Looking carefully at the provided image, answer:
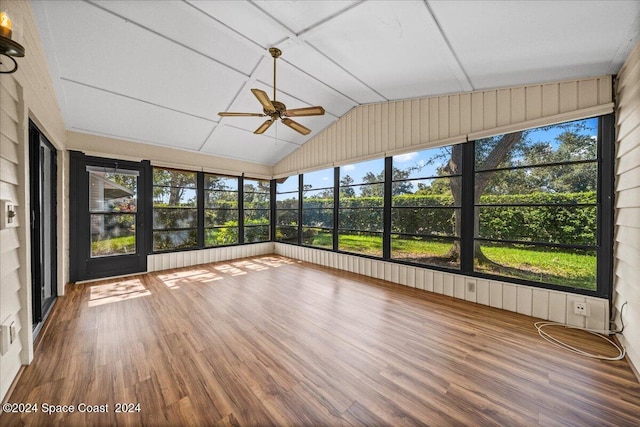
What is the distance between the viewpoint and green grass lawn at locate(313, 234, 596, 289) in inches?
115

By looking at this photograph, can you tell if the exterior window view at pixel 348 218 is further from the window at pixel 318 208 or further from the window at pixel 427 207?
the window at pixel 318 208

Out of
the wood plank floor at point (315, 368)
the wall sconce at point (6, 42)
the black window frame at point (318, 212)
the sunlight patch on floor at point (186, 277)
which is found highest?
the wall sconce at point (6, 42)

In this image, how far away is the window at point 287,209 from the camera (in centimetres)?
670

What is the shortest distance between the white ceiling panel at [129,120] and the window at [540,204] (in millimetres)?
4889

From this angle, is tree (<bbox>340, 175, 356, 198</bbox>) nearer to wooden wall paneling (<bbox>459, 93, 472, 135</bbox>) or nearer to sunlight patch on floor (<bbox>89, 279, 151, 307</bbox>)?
wooden wall paneling (<bbox>459, 93, 472, 135</bbox>)

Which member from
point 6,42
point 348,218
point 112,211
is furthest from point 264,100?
point 112,211

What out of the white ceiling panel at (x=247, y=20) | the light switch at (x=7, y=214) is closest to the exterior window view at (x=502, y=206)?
the white ceiling panel at (x=247, y=20)

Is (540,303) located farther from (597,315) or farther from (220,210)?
(220,210)

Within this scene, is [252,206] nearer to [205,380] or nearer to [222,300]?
[222,300]

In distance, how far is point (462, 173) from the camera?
144 inches

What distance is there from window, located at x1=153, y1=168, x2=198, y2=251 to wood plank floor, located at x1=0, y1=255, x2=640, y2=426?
1.99 meters

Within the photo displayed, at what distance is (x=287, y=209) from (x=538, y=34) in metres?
5.72

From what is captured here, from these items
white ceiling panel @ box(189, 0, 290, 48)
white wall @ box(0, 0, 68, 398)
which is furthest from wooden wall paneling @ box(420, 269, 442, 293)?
white wall @ box(0, 0, 68, 398)

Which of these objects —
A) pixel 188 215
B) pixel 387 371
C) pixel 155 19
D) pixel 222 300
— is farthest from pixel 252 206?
pixel 387 371
